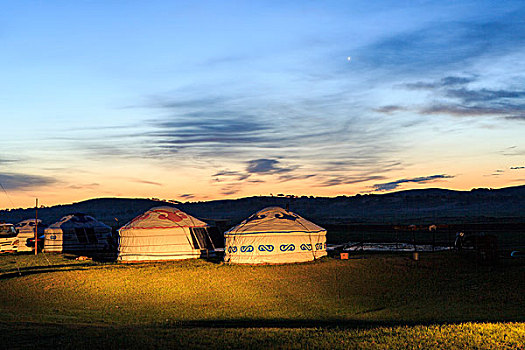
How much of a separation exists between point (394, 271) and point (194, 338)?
12414 millimetres

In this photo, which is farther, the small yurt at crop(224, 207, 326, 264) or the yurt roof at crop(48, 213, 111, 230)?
the yurt roof at crop(48, 213, 111, 230)

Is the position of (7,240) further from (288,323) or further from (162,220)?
(288,323)

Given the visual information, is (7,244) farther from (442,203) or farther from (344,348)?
(442,203)

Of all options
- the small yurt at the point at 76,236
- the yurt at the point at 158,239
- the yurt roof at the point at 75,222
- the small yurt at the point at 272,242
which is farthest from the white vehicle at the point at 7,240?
the small yurt at the point at 272,242

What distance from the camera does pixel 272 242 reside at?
2452 centimetres

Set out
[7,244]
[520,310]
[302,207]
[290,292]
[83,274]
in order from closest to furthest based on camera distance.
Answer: [520,310] → [290,292] → [83,274] → [7,244] → [302,207]

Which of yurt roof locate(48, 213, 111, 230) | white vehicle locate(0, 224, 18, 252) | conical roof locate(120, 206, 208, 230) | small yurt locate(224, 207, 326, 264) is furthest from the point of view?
Result: white vehicle locate(0, 224, 18, 252)

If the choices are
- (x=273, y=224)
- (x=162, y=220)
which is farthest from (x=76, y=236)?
(x=273, y=224)

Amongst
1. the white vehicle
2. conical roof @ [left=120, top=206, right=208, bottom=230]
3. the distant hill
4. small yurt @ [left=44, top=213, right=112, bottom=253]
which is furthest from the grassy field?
the distant hill

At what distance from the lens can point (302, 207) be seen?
169125mm

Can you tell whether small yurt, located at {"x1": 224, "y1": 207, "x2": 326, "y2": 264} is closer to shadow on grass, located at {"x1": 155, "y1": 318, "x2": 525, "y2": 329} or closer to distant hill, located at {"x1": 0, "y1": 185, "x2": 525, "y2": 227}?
shadow on grass, located at {"x1": 155, "y1": 318, "x2": 525, "y2": 329}

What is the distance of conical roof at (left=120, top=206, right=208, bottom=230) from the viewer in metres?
28.2

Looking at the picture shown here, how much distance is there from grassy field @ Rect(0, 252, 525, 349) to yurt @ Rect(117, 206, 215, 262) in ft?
10.1

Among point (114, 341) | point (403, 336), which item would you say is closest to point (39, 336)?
point (114, 341)
